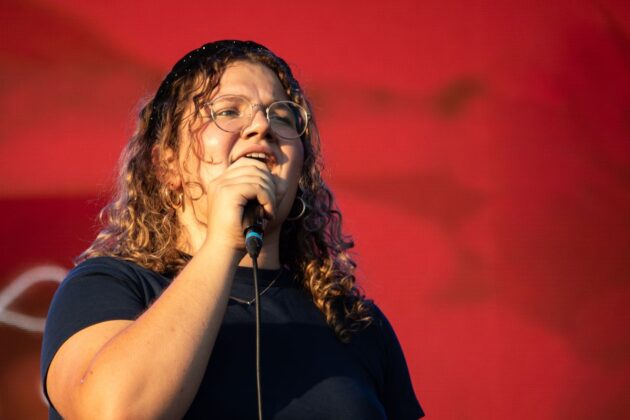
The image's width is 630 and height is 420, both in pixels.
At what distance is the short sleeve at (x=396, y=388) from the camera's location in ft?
5.00

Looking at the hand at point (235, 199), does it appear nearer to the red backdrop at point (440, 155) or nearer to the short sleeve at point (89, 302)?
the short sleeve at point (89, 302)

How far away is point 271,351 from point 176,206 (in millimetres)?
356

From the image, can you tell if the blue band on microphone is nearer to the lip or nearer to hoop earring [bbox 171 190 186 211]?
the lip

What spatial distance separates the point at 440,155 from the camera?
2326 mm

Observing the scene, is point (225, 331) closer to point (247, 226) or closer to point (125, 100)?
point (247, 226)

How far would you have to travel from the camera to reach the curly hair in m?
1.50

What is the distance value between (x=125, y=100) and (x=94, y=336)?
1126mm

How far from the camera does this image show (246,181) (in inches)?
A: 46.8

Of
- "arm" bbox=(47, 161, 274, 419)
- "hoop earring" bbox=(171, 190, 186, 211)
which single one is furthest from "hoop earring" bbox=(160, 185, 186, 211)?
"arm" bbox=(47, 161, 274, 419)

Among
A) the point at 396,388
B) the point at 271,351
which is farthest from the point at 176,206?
the point at 396,388

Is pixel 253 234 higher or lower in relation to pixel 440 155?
lower

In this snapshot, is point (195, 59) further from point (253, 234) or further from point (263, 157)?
point (253, 234)

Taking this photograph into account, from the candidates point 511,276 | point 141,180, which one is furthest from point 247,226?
point 511,276

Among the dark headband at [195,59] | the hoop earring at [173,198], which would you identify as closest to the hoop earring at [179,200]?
the hoop earring at [173,198]
